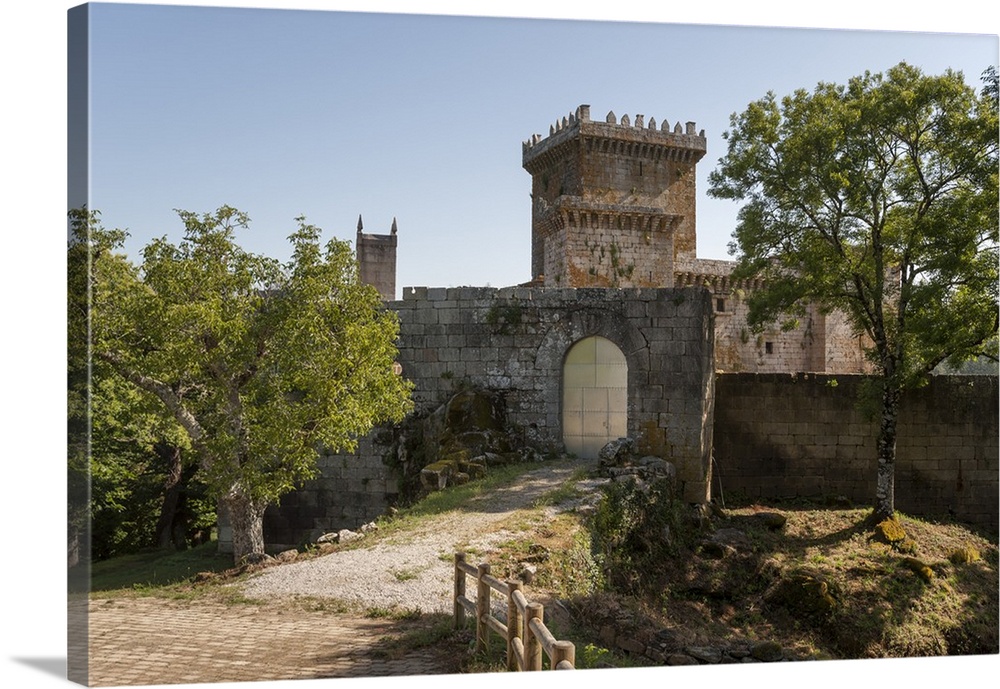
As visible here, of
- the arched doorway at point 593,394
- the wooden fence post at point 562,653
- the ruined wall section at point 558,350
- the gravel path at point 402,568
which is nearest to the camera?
the wooden fence post at point 562,653

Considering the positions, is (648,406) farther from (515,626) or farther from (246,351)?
(515,626)

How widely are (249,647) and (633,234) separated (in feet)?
76.4

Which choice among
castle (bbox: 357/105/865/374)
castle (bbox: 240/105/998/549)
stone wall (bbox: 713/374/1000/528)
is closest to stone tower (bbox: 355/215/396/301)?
castle (bbox: 357/105/865/374)

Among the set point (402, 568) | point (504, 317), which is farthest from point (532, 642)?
point (504, 317)

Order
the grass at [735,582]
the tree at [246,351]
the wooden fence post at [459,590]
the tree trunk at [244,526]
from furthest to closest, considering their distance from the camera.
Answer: the tree trunk at [244,526] < the tree at [246,351] < the grass at [735,582] < the wooden fence post at [459,590]

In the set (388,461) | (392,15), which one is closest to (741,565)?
(388,461)

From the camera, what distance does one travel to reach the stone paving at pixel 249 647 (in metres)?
7.96

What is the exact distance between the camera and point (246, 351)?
12328 millimetres

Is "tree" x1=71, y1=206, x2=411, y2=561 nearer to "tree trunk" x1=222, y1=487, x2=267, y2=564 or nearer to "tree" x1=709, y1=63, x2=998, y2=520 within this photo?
"tree trunk" x1=222, y1=487, x2=267, y2=564

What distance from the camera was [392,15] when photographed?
984 cm

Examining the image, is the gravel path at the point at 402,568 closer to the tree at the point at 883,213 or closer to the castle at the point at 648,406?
the castle at the point at 648,406

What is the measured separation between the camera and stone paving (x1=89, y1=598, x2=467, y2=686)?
796 cm

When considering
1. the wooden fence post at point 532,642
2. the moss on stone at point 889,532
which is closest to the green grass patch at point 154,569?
the wooden fence post at point 532,642

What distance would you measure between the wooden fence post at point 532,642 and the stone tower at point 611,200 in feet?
73.3
